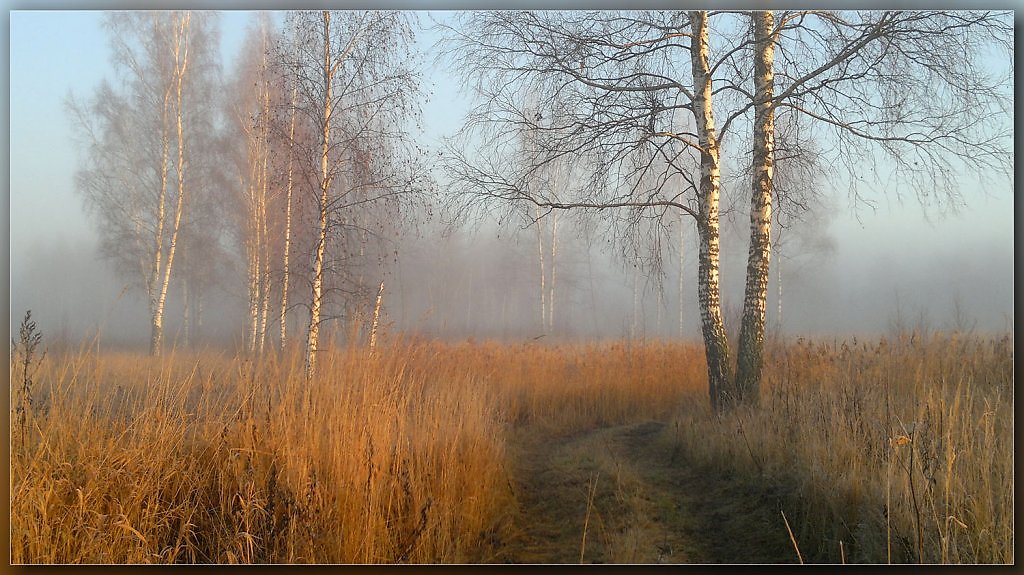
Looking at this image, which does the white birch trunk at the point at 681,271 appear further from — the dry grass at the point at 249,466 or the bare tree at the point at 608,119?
the dry grass at the point at 249,466

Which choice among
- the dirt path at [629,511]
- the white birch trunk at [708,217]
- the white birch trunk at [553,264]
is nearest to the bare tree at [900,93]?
the white birch trunk at [708,217]

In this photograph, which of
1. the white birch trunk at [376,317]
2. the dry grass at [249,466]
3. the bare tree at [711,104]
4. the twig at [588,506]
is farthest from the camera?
the bare tree at [711,104]

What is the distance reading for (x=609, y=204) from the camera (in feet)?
12.9

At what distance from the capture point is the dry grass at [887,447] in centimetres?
300

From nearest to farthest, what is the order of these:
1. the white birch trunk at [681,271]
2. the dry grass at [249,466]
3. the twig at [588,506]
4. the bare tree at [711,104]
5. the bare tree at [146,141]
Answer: the dry grass at [249,466]
the twig at [588,506]
the bare tree at [146,141]
the bare tree at [711,104]
the white birch trunk at [681,271]

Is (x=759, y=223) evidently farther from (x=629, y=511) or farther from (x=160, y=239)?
(x=160, y=239)

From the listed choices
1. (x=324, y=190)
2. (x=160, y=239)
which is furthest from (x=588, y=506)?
(x=160, y=239)

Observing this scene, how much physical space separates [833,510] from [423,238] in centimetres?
254

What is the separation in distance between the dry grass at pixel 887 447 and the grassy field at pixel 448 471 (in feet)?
0.04

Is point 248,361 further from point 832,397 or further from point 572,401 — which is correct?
point 832,397

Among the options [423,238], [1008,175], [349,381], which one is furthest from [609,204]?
Answer: [1008,175]

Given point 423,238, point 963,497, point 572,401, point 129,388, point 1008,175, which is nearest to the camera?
point 963,497

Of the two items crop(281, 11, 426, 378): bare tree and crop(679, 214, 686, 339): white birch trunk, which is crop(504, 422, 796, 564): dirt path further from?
crop(281, 11, 426, 378): bare tree

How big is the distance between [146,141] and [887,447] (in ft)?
13.8
